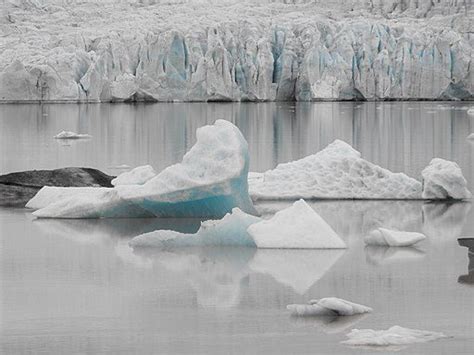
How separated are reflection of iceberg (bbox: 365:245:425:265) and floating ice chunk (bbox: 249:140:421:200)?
2495 millimetres

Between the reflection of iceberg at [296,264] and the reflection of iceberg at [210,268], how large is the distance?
3.7 inches

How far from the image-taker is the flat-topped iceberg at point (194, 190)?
25.3 ft

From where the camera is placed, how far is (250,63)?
41375mm

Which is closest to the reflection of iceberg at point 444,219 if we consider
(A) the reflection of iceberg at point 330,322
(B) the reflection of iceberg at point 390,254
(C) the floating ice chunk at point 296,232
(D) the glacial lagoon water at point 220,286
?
(D) the glacial lagoon water at point 220,286

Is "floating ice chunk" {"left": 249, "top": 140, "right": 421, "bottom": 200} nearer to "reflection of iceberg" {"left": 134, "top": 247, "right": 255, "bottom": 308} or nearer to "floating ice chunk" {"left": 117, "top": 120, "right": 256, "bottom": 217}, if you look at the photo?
"floating ice chunk" {"left": 117, "top": 120, "right": 256, "bottom": 217}

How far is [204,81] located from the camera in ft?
135

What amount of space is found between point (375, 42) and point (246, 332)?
126ft

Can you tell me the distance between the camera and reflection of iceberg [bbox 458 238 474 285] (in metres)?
5.76

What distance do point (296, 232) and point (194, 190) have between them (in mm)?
1282

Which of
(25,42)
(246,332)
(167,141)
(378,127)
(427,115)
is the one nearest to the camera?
(246,332)

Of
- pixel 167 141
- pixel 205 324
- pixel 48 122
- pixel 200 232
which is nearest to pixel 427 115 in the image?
pixel 48 122

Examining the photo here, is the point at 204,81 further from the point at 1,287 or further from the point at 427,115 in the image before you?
the point at 1,287

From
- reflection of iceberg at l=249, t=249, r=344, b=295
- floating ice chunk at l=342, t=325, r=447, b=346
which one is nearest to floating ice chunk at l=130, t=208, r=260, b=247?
reflection of iceberg at l=249, t=249, r=344, b=295

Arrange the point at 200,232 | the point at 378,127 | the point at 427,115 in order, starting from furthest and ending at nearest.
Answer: the point at 427,115
the point at 378,127
the point at 200,232
